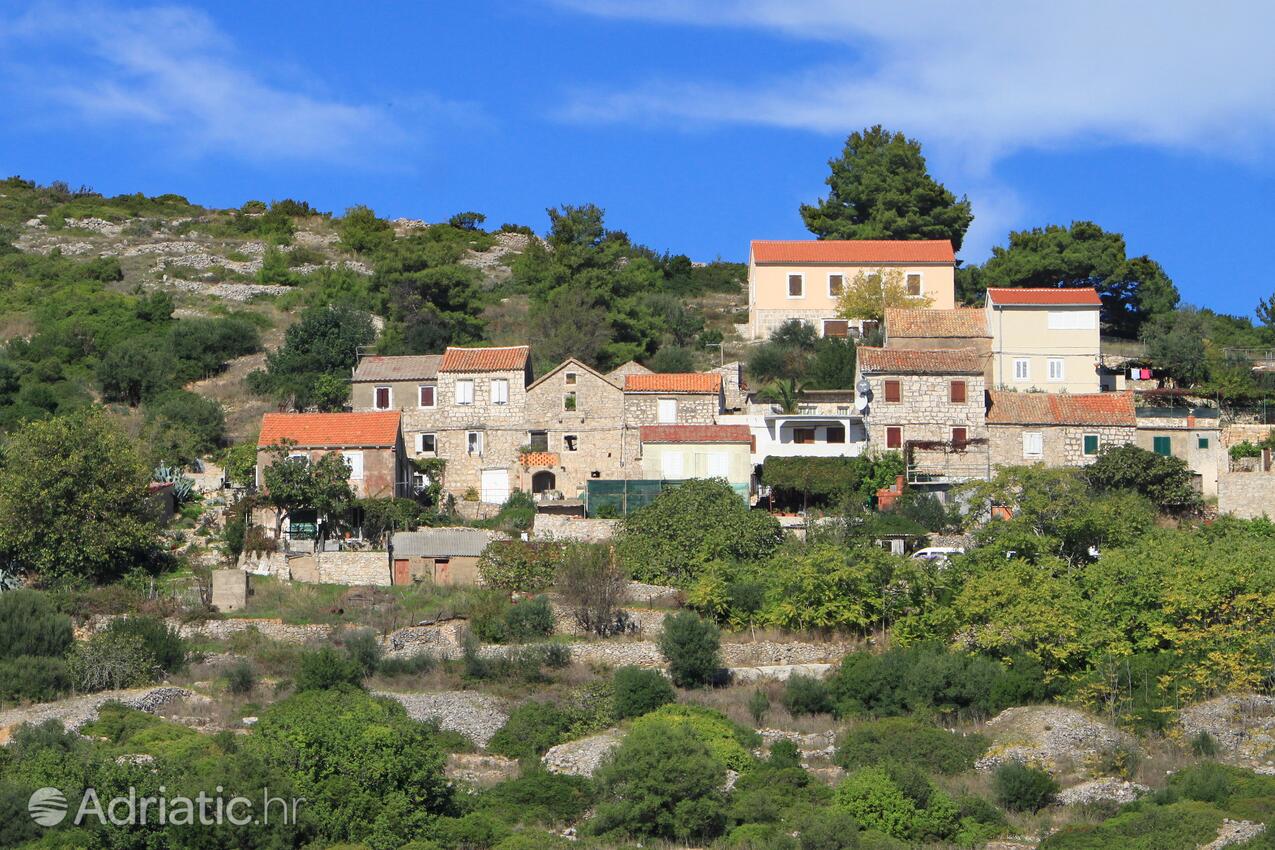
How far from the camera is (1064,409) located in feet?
175

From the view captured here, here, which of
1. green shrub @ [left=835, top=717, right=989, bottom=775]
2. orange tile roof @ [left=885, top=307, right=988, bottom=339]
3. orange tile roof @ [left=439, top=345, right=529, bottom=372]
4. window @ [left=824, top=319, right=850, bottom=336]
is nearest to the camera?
green shrub @ [left=835, top=717, right=989, bottom=775]

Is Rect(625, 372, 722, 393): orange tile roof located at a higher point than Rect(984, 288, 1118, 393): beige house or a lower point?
lower

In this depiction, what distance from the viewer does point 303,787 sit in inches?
1226

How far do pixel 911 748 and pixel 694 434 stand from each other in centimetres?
→ 1843

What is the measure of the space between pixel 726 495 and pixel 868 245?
23853mm

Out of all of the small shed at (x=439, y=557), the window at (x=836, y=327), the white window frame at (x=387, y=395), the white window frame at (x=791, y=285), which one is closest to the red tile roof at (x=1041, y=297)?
the window at (x=836, y=327)

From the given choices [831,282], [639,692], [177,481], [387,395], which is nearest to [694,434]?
[387,395]

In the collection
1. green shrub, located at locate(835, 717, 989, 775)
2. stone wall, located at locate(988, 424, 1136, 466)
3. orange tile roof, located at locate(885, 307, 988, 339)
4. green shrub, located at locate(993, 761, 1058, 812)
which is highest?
orange tile roof, located at locate(885, 307, 988, 339)

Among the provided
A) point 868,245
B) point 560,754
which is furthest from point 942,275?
point 560,754

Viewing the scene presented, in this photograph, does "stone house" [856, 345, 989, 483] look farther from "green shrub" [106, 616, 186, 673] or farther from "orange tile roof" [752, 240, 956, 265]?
"green shrub" [106, 616, 186, 673]

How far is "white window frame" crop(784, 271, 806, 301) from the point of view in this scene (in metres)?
67.9

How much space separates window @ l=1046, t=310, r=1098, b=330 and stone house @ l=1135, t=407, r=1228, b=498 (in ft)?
18.4

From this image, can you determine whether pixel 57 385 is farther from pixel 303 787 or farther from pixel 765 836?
pixel 765 836

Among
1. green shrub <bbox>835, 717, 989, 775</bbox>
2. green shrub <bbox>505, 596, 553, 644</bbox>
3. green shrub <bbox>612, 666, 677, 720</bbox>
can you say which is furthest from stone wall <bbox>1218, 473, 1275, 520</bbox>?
green shrub <bbox>505, 596, 553, 644</bbox>
